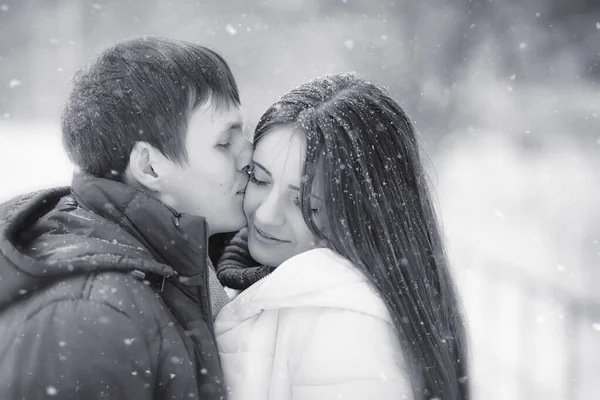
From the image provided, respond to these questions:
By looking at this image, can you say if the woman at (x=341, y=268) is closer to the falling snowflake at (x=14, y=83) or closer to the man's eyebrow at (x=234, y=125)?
the man's eyebrow at (x=234, y=125)

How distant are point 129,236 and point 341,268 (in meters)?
0.42

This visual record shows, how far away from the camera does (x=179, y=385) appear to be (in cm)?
117

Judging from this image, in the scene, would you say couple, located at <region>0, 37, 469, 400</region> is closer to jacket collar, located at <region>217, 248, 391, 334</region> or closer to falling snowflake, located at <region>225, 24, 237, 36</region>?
jacket collar, located at <region>217, 248, 391, 334</region>

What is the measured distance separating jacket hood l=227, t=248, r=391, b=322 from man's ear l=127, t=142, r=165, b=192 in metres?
0.32

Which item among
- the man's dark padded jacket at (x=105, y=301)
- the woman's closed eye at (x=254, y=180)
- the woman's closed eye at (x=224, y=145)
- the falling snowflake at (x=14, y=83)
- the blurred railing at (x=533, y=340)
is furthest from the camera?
the falling snowflake at (x=14, y=83)

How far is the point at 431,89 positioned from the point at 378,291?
15.3 feet

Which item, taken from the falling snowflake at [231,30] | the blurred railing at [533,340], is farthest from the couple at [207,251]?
the falling snowflake at [231,30]

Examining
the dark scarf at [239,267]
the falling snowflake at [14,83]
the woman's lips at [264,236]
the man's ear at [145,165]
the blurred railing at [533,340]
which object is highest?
the man's ear at [145,165]

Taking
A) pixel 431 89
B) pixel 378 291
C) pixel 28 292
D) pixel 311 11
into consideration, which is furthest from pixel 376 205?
pixel 311 11

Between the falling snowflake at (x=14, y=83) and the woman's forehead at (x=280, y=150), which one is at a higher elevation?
the woman's forehead at (x=280, y=150)

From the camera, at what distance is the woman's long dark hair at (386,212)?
1431 mm

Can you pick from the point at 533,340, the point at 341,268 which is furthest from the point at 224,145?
the point at 533,340

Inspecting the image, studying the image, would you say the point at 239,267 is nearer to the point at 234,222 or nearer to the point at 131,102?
the point at 234,222

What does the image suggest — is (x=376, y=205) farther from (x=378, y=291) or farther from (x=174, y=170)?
(x=174, y=170)
